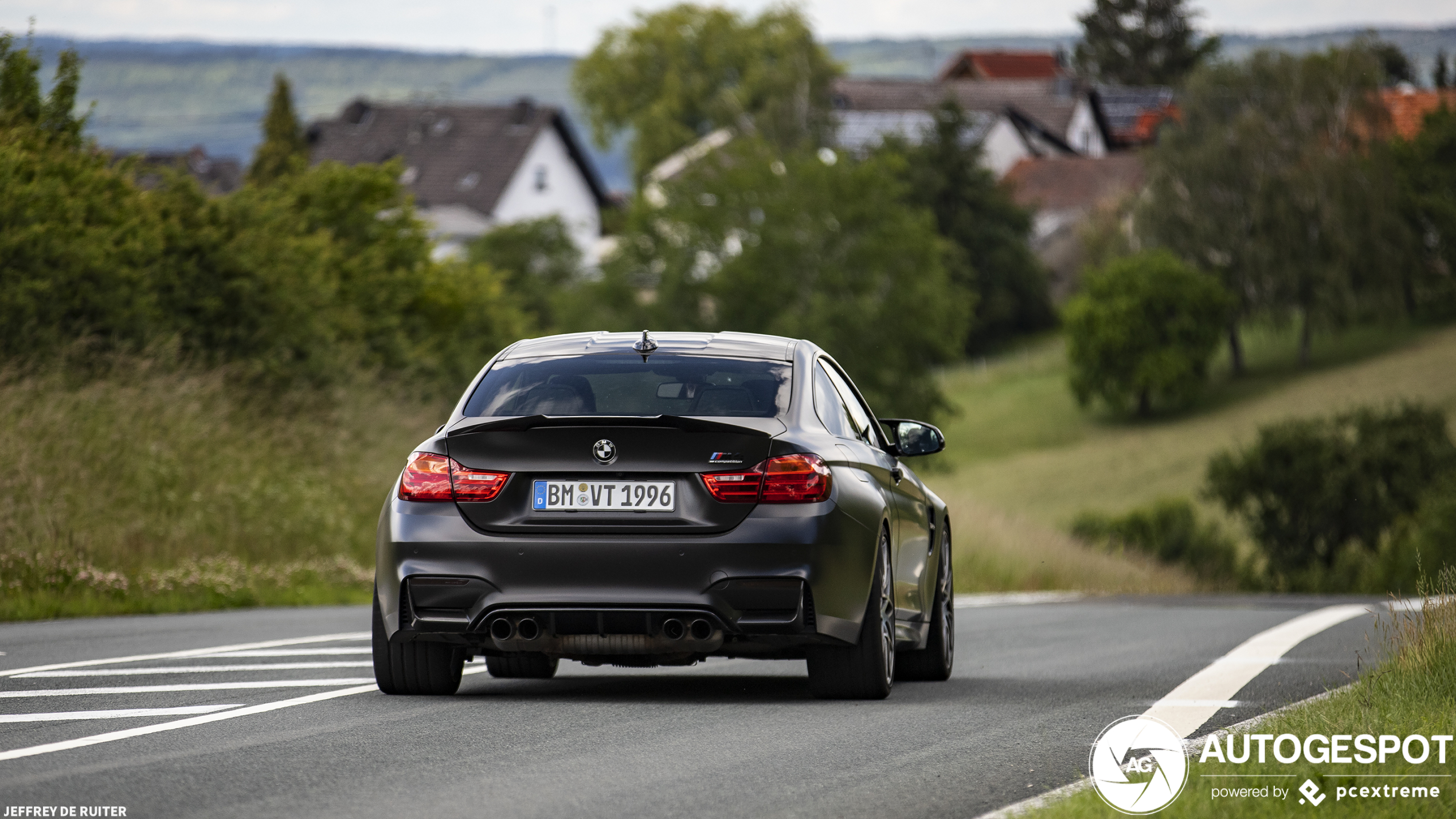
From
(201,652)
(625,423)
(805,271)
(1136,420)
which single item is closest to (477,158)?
(1136,420)

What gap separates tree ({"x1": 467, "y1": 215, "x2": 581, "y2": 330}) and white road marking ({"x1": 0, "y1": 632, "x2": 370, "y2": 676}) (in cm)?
7512

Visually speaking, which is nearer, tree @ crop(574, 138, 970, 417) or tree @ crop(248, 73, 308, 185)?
tree @ crop(574, 138, 970, 417)

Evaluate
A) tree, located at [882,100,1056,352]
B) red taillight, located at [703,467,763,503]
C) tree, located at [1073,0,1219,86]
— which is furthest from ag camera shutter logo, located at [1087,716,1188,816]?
tree, located at [1073,0,1219,86]

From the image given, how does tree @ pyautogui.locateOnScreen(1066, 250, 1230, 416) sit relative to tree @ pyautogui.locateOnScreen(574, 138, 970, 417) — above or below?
below

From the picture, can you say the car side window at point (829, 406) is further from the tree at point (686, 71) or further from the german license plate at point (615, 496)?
the tree at point (686, 71)

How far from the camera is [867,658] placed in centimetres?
915

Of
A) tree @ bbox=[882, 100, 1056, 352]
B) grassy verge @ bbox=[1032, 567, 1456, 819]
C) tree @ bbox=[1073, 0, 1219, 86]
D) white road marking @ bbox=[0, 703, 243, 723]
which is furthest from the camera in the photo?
tree @ bbox=[1073, 0, 1219, 86]

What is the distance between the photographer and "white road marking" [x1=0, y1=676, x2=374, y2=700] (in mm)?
9117

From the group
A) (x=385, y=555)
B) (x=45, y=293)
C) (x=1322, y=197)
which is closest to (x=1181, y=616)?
(x=45, y=293)

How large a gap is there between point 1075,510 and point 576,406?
6543 cm

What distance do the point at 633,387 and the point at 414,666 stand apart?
1.58 metres

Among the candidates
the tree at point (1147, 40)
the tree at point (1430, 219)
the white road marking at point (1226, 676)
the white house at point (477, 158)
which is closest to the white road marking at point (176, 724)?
the white road marking at point (1226, 676)

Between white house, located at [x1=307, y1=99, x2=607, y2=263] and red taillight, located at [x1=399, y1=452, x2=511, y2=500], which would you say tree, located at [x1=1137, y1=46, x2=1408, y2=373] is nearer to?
white house, located at [x1=307, y1=99, x2=607, y2=263]

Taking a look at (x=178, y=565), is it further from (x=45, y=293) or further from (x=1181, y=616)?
(x=1181, y=616)
